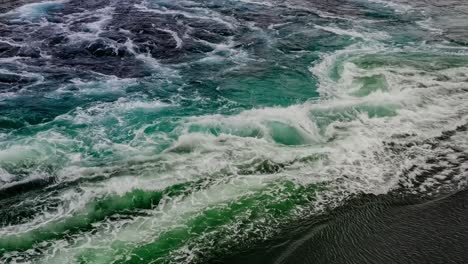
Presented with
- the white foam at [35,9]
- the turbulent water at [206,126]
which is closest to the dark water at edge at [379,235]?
the turbulent water at [206,126]

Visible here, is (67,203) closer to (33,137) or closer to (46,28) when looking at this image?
(33,137)

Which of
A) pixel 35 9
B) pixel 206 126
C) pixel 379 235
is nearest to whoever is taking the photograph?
pixel 379 235

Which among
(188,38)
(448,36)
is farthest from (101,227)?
(448,36)

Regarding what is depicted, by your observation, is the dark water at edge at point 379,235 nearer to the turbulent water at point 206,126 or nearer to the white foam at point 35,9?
the turbulent water at point 206,126

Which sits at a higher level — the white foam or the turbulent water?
the white foam

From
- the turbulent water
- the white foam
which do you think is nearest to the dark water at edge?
the turbulent water

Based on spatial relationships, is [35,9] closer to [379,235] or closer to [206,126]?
[206,126]

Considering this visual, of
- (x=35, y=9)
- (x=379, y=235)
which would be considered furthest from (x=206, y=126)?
→ (x=35, y=9)

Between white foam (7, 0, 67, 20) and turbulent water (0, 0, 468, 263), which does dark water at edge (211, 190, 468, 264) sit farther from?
white foam (7, 0, 67, 20)
